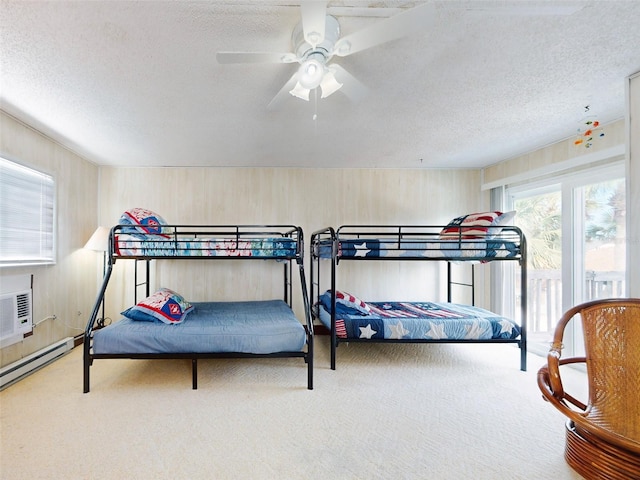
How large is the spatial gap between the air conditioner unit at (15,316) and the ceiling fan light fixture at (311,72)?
298 cm

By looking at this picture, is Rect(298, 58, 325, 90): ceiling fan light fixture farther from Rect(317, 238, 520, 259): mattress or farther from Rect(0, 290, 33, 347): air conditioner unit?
Rect(0, 290, 33, 347): air conditioner unit

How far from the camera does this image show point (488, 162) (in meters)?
3.85

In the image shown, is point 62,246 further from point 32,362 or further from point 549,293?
point 549,293

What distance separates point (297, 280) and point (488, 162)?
2.96 m

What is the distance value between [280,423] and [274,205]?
272cm

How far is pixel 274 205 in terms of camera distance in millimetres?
4059

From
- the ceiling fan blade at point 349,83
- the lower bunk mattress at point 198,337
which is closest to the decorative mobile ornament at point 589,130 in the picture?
the ceiling fan blade at point 349,83

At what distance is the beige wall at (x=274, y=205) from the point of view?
3939mm

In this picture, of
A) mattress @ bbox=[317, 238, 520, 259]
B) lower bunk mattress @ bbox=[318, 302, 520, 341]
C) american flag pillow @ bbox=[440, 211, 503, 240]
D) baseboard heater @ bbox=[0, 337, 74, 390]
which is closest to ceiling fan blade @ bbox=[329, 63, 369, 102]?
mattress @ bbox=[317, 238, 520, 259]

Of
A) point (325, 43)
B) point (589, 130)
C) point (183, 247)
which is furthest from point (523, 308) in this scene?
point (183, 247)

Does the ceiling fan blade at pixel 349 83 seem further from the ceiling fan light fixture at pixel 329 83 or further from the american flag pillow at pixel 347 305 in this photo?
the american flag pillow at pixel 347 305

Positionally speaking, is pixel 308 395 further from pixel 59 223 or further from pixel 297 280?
pixel 59 223

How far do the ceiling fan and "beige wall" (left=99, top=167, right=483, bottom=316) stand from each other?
234 cm

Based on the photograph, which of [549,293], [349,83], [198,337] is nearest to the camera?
[349,83]
